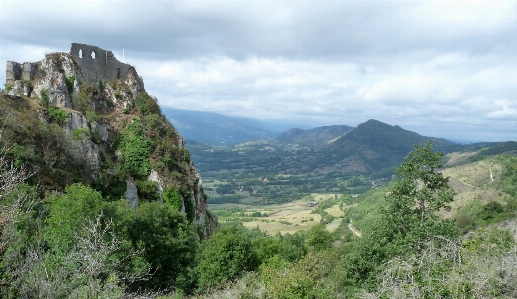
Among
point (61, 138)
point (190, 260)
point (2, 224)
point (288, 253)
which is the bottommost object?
point (288, 253)

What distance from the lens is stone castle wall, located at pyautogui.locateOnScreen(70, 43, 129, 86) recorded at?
37.3m

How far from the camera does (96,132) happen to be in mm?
32156

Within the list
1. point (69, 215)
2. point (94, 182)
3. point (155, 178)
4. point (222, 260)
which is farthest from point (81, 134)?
point (222, 260)

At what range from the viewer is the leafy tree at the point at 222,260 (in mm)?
25941

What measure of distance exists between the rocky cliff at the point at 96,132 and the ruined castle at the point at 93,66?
0.29 ft

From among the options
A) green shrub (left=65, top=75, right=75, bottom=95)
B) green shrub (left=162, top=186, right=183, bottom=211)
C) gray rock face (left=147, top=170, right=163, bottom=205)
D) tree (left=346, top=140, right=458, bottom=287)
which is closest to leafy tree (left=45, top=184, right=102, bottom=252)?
green shrub (left=162, top=186, right=183, bottom=211)

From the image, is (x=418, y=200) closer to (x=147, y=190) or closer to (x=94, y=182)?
(x=147, y=190)

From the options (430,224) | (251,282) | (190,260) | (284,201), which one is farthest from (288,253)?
(284,201)

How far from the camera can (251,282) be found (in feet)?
59.1

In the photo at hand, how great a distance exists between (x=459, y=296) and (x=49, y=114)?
108ft

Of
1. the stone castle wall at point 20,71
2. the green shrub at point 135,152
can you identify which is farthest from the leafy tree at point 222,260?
the stone castle wall at point 20,71

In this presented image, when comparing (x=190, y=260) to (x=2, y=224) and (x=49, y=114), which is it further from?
(x=49, y=114)

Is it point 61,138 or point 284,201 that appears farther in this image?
point 284,201

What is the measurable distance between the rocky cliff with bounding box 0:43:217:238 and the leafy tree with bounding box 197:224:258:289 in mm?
7843
